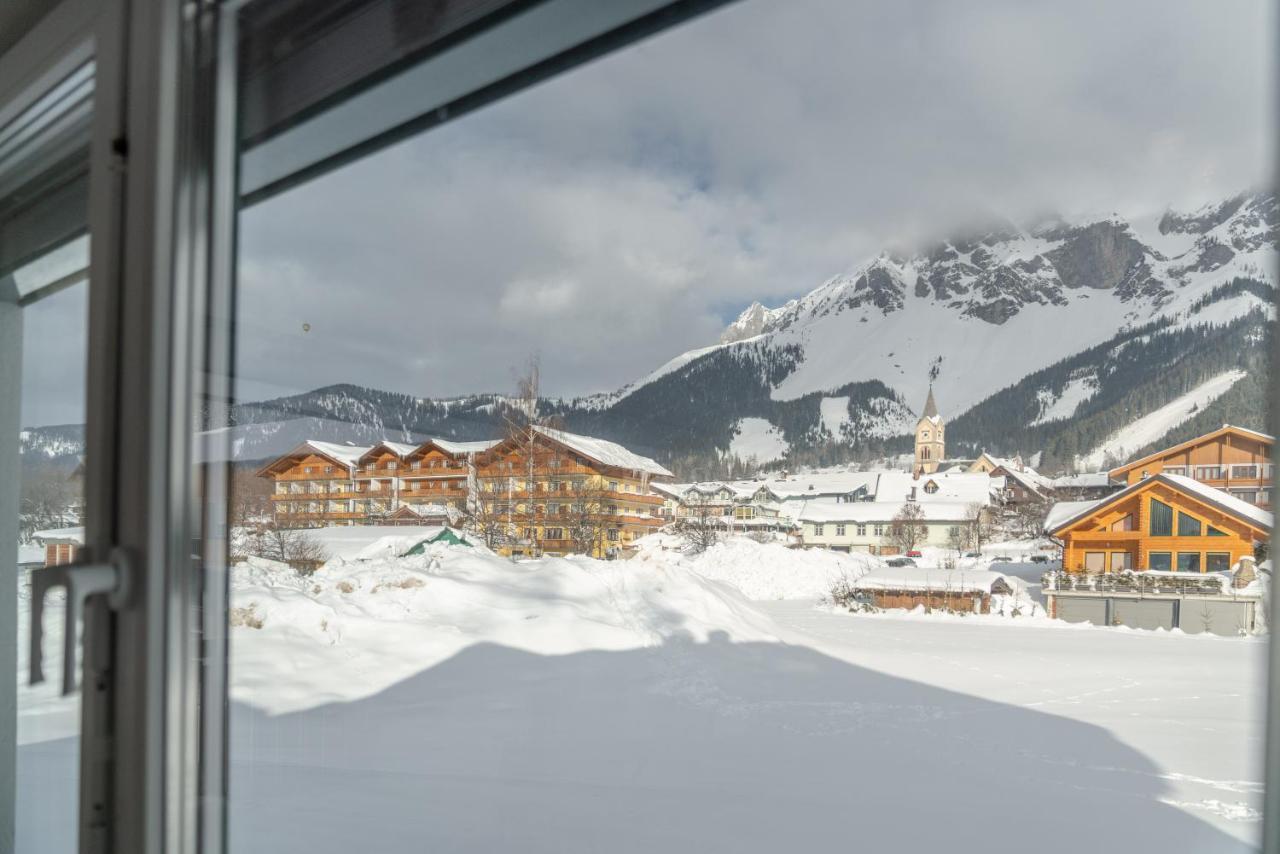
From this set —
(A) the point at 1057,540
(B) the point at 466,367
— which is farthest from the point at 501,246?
(A) the point at 1057,540

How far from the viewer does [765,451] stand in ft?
2.67

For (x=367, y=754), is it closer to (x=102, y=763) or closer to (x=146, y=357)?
(x=102, y=763)

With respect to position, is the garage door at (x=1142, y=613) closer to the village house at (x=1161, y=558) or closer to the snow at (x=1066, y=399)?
the village house at (x=1161, y=558)

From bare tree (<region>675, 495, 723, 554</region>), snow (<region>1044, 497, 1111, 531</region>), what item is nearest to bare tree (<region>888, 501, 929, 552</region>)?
snow (<region>1044, 497, 1111, 531</region>)

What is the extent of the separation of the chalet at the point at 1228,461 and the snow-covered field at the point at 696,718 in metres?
0.11

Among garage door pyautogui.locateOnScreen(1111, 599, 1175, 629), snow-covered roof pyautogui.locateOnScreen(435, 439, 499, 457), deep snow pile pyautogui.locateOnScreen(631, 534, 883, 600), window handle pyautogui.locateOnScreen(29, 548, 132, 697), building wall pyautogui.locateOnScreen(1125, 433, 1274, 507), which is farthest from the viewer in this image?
snow-covered roof pyautogui.locateOnScreen(435, 439, 499, 457)

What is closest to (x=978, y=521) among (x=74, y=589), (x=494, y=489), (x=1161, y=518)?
(x=1161, y=518)

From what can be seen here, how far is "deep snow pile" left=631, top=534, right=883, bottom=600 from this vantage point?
79 cm

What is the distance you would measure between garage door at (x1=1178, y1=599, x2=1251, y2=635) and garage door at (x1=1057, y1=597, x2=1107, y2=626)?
0.09 m

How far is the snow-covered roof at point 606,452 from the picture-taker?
90 centimetres

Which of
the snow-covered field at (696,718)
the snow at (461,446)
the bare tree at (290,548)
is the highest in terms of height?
the snow at (461,446)

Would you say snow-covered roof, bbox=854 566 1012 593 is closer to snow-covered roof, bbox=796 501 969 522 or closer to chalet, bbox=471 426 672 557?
snow-covered roof, bbox=796 501 969 522

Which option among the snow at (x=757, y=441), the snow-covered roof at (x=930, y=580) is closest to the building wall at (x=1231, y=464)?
the snow-covered roof at (x=930, y=580)

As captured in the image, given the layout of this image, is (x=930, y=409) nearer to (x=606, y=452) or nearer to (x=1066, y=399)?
(x=1066, y=399)
